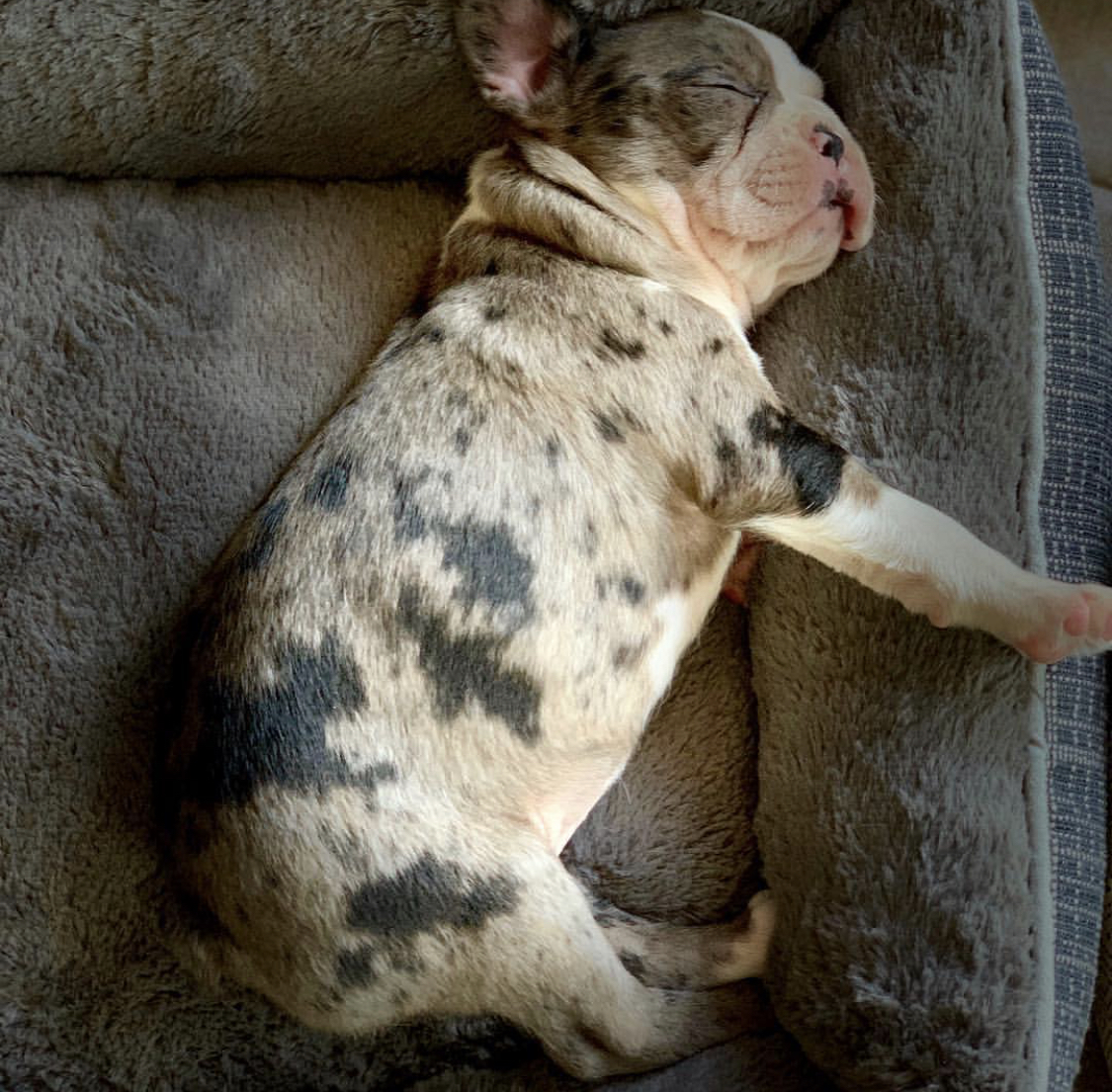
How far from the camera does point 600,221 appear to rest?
191 centimetres

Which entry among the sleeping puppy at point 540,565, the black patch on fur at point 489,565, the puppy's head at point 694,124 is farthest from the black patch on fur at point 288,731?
the puppy's head at point 694,124

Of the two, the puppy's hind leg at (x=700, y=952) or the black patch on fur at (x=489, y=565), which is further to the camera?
the puppy's hind leg at (x=700, y=952)

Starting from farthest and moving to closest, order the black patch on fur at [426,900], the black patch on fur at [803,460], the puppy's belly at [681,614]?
the puppy's belly at [681,614], the black patch on fur at [803,460], the black patch on fur at [426,900]

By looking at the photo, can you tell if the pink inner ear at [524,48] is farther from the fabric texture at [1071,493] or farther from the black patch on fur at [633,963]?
the black patch on fur at [633,963]

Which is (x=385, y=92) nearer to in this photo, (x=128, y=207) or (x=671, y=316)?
(x=128, y=207)

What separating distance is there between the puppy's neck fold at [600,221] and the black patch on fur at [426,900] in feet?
3.26

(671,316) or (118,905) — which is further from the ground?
(671,316)

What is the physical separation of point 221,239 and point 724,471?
4.07ft

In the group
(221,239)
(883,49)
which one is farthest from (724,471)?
(221,239)

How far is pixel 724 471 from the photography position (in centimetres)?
181

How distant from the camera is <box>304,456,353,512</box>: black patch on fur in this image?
175cm

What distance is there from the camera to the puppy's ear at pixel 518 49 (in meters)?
1.93

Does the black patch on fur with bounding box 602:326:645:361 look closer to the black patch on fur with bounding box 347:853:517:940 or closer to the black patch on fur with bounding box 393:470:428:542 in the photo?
the black patch on fur with bounding box 393:470:428:542

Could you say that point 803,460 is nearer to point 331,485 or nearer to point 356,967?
point 331,485
